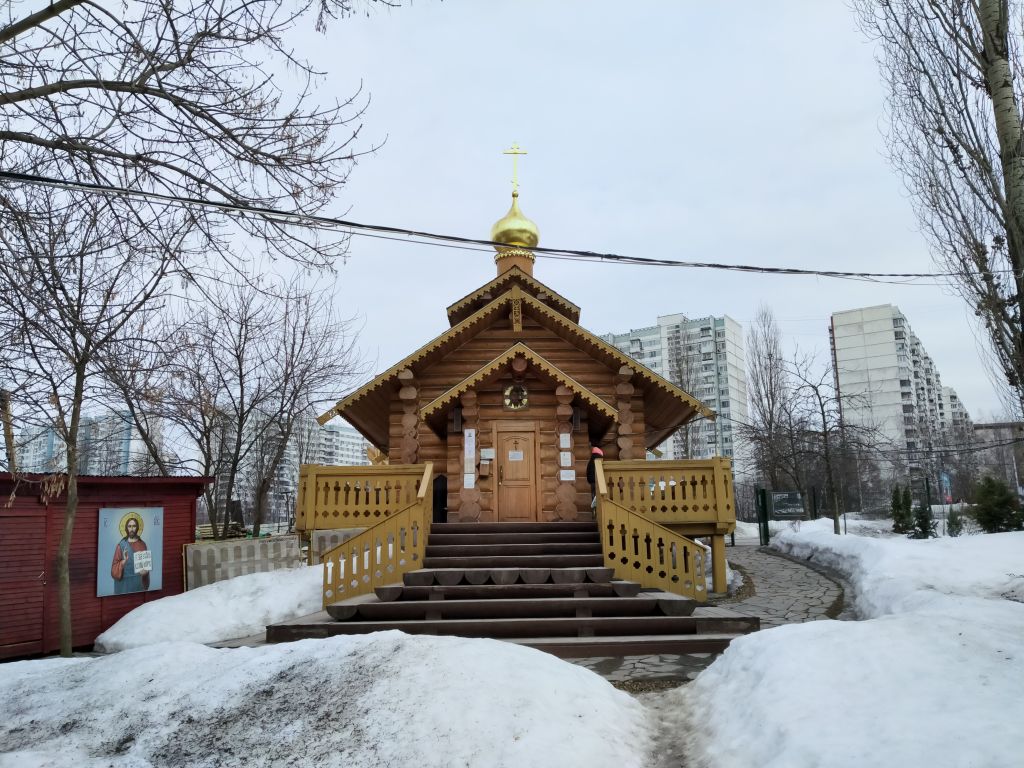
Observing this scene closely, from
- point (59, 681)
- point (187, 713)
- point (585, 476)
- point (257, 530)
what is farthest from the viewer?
point (257, 530)

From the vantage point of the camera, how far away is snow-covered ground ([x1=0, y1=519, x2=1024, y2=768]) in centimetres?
372

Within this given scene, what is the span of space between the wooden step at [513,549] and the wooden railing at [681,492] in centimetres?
128

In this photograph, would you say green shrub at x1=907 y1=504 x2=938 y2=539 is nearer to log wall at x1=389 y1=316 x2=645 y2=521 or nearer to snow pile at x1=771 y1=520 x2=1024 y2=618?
snow pile at x1=771 y1=520 x2=1024 y2=618

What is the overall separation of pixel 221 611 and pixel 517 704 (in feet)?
29.4

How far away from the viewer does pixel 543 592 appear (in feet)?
33.1

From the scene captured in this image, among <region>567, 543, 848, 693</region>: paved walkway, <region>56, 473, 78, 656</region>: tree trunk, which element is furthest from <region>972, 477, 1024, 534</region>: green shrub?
<region>56, 473, 78, 656</region>: tree trunk

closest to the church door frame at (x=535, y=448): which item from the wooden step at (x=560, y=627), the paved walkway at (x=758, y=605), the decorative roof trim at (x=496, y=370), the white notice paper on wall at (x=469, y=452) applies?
the white notice paper on wall at (x=469, y=452)

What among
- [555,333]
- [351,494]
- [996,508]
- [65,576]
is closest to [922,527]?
[996,508]

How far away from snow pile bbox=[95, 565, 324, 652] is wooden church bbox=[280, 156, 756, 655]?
90cm

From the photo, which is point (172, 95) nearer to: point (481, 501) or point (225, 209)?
point (225, 209)

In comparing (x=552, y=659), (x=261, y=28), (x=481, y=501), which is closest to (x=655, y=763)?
(x=552, y=659)

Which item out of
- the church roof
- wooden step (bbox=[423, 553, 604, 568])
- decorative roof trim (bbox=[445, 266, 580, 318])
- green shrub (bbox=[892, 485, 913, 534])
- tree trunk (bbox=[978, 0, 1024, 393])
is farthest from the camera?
green shrub (bbox=[892, 485, 913, 534])

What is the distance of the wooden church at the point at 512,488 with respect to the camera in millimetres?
10250

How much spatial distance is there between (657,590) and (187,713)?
731cm
